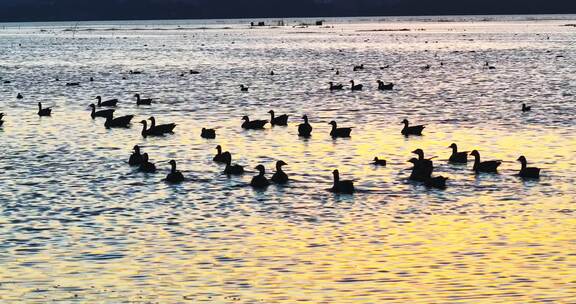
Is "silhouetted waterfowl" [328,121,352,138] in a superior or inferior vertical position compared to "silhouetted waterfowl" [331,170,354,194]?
superior

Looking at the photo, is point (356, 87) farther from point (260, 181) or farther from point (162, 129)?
point (260, 181)

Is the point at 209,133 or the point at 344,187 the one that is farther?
the point at 209,133

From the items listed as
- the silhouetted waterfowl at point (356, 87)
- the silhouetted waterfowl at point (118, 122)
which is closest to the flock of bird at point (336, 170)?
the silhouetted waterfowl at point (118, 122)

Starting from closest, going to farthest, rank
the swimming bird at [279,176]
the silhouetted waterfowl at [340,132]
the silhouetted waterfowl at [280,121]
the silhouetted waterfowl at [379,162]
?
the swimming bird at [279,176]
the silhouetted waterfowl at [379,162]
the silhouetted waterfowl at [340,132]
the silhouetted waterfowl at [280,121]

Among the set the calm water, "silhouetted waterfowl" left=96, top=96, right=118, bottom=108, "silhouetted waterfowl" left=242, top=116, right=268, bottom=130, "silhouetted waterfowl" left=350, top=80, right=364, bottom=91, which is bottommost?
the calm water

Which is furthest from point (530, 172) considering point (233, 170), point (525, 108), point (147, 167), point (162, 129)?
point (525, 108)

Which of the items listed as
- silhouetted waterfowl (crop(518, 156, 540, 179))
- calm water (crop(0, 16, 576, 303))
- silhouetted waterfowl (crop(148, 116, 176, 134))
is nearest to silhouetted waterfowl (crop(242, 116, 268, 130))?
calm water (crop(0, 16, 576, 303))

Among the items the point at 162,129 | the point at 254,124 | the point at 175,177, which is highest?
the point at 254,124

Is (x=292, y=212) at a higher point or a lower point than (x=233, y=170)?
lower

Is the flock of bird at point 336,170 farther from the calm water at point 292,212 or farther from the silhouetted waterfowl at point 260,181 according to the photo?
the calm water at point 292,212

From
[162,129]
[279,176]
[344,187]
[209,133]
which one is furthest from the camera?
[162,129]

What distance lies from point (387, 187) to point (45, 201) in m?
10.2

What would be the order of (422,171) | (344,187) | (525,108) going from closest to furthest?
(344,187) → (422,171) → (525,108)

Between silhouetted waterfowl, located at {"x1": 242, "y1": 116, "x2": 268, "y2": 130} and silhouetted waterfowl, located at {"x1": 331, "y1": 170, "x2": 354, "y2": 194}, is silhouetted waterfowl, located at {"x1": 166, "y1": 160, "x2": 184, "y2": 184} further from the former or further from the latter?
silhouetted waterfowl, located at {"x1": 242, "y1": 116, "x2": 268, "y2": 130}
